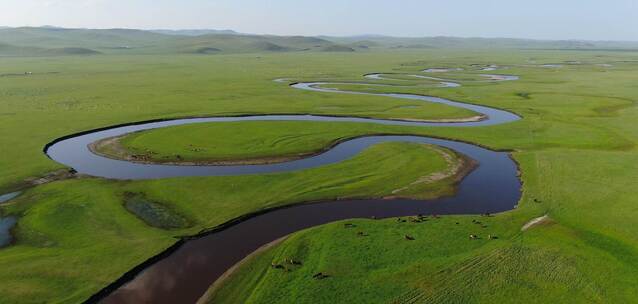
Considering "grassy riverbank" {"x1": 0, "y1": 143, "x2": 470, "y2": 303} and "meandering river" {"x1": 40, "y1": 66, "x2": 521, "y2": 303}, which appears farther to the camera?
"grassy riverbank" {"x1": 0, "y1": 143, "x2": 470, "y2": 303}

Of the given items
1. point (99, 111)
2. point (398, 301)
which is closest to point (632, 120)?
point (398, 301)

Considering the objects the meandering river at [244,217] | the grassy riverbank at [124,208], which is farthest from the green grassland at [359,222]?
the meandering river at [244,217]

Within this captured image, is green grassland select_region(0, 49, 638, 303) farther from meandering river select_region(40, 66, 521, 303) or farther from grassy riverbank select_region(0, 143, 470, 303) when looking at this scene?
meandering river select_region(40, 66, 521, 303)

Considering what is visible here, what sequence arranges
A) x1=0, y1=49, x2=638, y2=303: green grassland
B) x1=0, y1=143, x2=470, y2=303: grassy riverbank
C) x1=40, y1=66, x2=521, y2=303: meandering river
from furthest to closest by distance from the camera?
x1=0, y1=143, x2=470, y2=303: grassy riverbank
x1=40, y1=66, x2=521, y2=303: meandering river
x1=0, y1=49, x2=638, y2=303: green grassland

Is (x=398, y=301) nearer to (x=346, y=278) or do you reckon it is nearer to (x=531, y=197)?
(x=346, y=278)

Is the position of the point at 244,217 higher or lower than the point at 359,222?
lower

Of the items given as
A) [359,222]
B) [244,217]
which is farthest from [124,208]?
[359,222]

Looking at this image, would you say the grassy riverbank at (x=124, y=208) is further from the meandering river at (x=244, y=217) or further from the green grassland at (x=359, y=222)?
the meandering river at (x=244, y=217)

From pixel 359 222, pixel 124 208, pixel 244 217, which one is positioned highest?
pixel 124 208

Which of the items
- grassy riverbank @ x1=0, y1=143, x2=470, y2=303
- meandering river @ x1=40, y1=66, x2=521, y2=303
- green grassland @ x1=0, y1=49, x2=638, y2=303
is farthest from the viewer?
grassy riverbank @ x1=0, y1=143, x2=470, y2=303

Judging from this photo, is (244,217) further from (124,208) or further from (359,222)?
(124,208)

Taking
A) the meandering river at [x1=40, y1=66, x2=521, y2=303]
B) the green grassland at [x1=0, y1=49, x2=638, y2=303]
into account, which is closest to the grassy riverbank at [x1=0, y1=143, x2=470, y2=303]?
the green grassland at [x1=0, y1=49, x2=638, y2=303]
